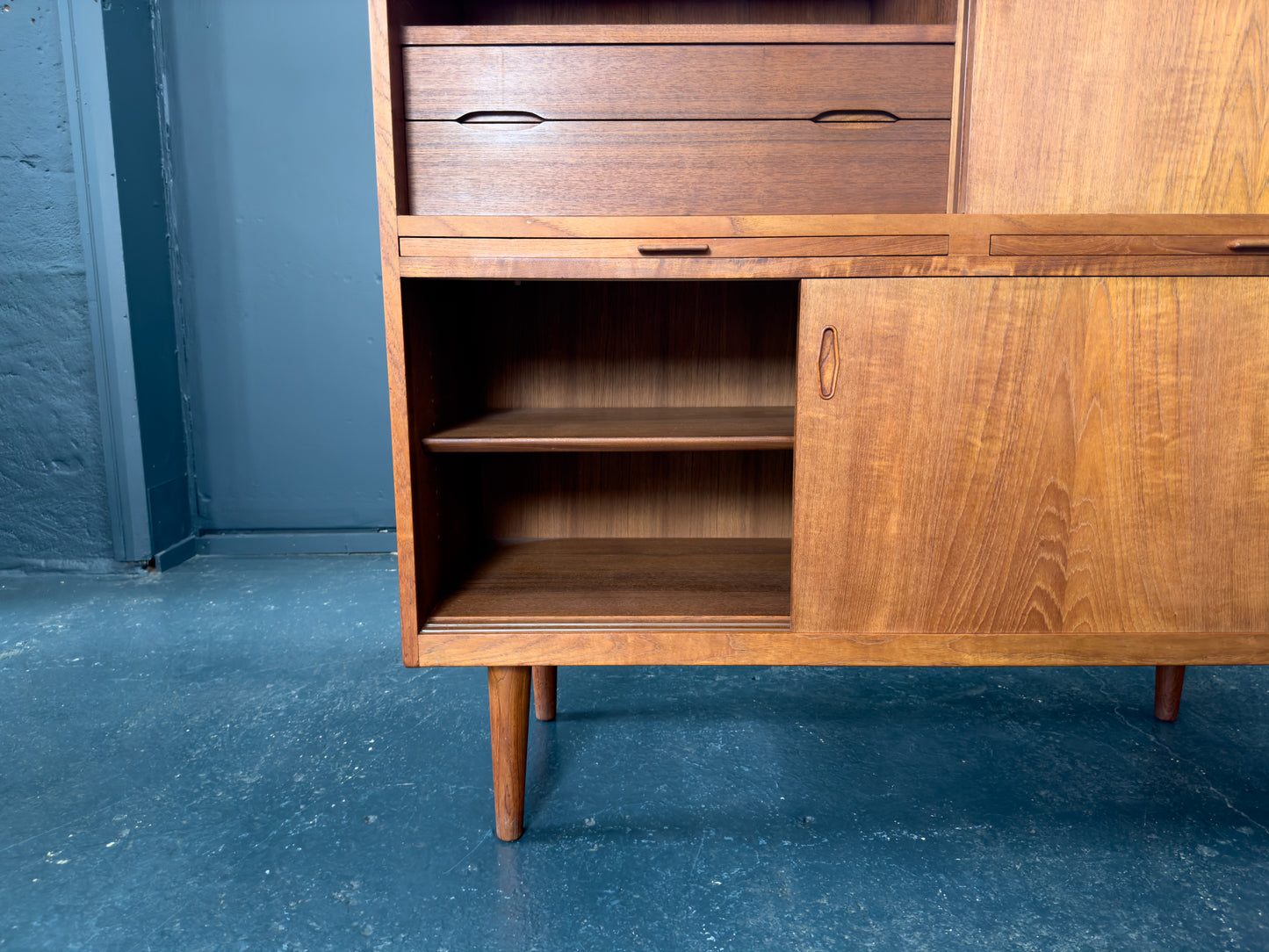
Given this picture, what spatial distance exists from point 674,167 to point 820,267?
23cm

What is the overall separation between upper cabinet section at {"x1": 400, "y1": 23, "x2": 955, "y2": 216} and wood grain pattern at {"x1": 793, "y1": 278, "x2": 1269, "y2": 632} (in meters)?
0.17

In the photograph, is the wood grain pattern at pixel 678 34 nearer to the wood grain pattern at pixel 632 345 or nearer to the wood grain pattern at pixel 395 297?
the wood grain pattern at pixel 395 297

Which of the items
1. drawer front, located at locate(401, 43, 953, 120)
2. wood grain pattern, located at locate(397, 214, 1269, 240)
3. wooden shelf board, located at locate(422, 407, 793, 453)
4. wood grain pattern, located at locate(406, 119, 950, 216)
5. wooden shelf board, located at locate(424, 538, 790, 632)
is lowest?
wooden shelf board, located at locate(424, 538, 790, 632)

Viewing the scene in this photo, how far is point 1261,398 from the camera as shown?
0.95 meters

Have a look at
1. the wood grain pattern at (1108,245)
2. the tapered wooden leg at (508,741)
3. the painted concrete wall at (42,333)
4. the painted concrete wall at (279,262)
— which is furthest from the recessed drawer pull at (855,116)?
the painted concrete wall at (42,333)

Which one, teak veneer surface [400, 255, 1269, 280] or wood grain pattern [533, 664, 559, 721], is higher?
teak veneer surface [400, 255, 1269, 280]

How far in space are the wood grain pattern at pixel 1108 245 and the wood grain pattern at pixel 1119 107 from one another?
0.17 ft

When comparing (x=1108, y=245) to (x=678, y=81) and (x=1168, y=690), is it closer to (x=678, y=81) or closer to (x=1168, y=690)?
(x=678, y=81)

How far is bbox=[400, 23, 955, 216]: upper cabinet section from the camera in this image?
0.97m

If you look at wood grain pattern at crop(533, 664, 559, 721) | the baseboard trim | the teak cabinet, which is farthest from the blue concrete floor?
the baseboard trim

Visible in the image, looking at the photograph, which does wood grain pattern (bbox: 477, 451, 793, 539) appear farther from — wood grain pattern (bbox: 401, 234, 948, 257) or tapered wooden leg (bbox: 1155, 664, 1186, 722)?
tapered wooden leg (bbox: 1155, 664, 1186, 722)

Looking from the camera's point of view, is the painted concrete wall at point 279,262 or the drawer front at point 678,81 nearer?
the drawer front at point 678,81

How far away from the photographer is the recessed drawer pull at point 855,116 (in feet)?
3.25

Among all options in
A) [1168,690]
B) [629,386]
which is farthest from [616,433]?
[1168,690]
